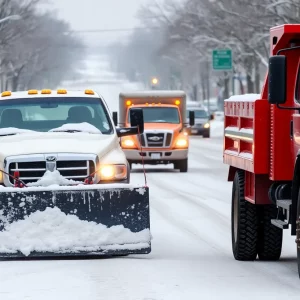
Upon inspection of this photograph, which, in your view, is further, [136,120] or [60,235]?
[136,120]

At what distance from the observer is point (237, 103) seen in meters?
12.5

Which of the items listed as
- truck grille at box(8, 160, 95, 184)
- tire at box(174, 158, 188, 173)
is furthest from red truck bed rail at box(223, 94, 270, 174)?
tire at box(174, 158, 188, 173)

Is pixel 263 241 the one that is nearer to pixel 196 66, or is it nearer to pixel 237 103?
pixel 237 103

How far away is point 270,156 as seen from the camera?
11.4 meters

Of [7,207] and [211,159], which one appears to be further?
[211,159]

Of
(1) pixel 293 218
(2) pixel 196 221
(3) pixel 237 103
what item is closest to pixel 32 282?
A: (1) pixel 293 218

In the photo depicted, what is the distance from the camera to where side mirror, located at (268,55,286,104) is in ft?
33.0

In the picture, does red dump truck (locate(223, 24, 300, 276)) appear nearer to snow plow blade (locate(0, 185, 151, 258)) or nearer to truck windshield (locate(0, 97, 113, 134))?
snow plow blade (locate(0, 185, 151, 258))

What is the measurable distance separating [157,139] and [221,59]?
49784 millimetres

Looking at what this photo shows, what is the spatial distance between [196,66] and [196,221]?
109 metres

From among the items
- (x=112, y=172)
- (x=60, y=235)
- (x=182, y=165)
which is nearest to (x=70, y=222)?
(x=60, y=235)

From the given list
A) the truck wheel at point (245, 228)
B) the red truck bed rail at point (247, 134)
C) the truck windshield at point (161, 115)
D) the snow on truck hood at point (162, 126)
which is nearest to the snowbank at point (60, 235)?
the truck wheel at point (245, 228)

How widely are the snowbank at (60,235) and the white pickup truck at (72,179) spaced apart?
0.01 metres

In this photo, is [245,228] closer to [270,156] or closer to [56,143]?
[270,156]
